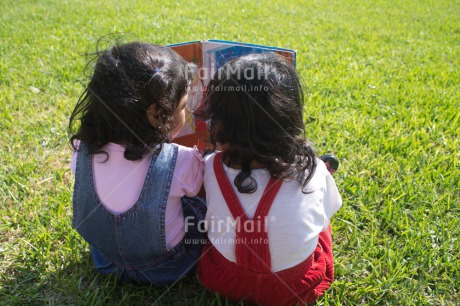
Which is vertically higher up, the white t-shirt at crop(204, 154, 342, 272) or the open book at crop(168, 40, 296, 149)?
the open book at crop(168, 40, 296, 149)

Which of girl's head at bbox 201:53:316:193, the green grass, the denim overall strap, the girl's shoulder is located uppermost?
girl's head at bbox 201:53:316:193

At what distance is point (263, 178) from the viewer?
1580 millimetres

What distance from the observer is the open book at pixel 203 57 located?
2084 millimetres

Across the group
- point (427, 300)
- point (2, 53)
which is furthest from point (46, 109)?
point (427, 300)

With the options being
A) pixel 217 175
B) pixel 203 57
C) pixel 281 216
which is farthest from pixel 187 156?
pixel 203 57

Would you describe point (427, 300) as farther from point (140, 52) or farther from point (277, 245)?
point (140, 52)

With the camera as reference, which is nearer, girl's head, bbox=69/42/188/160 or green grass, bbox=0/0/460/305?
girl's head, bbox=69/42/188/160

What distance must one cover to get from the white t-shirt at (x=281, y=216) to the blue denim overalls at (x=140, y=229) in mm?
202

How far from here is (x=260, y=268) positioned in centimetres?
163

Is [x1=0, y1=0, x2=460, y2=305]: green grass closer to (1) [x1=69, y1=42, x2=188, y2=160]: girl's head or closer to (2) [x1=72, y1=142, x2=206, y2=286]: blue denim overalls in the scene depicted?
(2) [x1=72, y1=142, x2=206, y2=286]: blue denim overalls

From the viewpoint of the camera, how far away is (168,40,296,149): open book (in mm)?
2084

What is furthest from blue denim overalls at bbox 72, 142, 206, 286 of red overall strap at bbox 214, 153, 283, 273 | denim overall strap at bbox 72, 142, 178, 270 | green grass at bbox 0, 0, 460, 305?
red overall strap at bbox 214, 153, 283, 273

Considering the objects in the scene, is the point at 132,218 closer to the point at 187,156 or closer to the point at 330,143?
the point at 187,156

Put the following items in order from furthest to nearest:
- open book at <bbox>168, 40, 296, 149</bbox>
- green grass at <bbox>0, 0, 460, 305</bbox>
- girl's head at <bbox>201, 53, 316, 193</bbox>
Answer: open book at <bbox>168, 40, 296, 149</bbox>
green grass at <bbox>0, 0, 460, 305</bbox>
girl's head at <bbox>201, 53, 316, 193</bbox>
